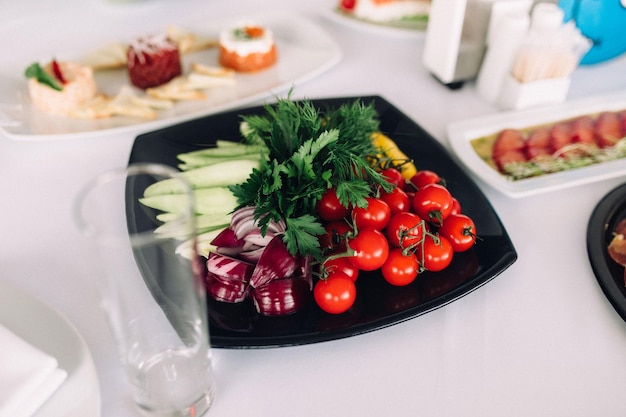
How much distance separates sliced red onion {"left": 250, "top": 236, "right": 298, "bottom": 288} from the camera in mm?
830

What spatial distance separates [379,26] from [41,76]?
2.93 feet

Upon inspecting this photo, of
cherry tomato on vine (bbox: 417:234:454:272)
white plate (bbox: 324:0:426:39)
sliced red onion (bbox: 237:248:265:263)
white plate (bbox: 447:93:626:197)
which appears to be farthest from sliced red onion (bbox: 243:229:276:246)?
white plate (bbox: 324:0:426:39)

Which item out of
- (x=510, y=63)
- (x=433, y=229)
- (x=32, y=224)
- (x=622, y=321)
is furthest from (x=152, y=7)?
(x=622, y=321)

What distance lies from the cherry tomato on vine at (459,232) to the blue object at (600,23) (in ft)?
2.57

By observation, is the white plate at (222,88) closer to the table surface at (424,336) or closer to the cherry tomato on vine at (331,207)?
the table surface at (424,336)

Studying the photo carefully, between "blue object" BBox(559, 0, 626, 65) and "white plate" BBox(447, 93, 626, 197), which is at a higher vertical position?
"blue object" BBox(559, 0, 626, 65)

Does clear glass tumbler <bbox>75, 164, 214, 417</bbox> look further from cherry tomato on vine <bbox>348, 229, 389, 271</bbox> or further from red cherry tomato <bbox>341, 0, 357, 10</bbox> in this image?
red cherry tomato <bbox>341, 0, 357, 10</bbox>

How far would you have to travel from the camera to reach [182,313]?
70cm

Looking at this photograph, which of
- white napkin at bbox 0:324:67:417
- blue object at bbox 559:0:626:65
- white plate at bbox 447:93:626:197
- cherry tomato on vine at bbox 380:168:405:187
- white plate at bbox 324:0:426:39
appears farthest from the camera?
white plate at bbox 324:0:426:39

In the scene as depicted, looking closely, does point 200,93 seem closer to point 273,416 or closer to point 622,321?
point 273,416

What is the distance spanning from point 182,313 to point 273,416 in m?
0.19

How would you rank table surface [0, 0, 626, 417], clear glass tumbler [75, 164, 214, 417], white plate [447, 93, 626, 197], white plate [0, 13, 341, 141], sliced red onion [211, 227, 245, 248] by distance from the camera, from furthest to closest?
white plate [0, 13, 341, 141] → white plate [447, 93, 626, 197] → sliced red onion [211, 227, 245, 248] → table surface [0, 0, 626, 417] → clear glass tumbler [75, 164, 214, 417]

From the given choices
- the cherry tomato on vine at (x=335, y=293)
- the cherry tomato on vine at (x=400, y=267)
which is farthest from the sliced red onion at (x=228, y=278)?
the cherry tomato on vine at (x=400, y=267)

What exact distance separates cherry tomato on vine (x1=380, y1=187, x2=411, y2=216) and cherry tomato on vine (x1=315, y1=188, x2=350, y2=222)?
0.23 ft
